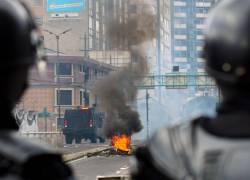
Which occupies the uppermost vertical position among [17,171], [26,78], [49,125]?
[26,78]

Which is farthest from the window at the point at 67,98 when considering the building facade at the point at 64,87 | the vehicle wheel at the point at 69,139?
the vehicle wheel at the point at 69,139

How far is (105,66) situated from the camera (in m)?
87.2

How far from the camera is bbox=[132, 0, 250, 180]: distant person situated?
6.98 feet

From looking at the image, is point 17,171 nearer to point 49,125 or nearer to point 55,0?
point 49,125

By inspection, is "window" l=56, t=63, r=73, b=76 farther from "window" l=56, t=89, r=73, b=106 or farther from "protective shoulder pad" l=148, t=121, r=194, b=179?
"protective shoulder pad" l=148, t=121, r=194, b=179

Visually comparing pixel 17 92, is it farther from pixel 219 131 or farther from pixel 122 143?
pixel 122 143

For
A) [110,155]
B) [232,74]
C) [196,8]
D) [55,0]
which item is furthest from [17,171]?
[196,8]

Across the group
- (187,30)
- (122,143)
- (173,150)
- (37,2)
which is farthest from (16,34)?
(187,30)

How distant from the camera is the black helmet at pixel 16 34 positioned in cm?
237

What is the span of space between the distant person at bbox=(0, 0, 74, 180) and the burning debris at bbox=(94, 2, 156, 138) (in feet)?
150

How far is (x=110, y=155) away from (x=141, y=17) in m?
17.1

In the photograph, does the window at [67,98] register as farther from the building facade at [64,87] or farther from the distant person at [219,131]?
the distant person at [219,131]

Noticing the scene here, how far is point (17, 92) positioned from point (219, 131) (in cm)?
79

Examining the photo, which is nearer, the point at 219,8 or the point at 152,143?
the point at 152,143
